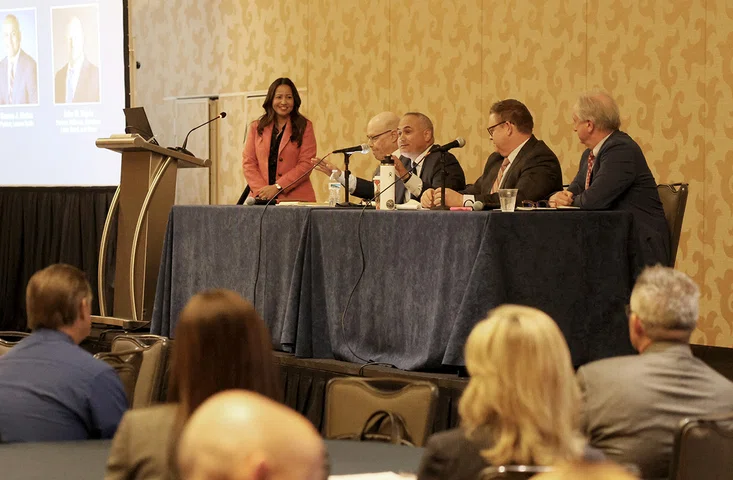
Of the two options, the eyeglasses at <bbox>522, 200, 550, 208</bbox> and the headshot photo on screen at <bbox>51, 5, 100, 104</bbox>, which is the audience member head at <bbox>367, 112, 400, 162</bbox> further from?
the headshot photo on screen at <bbox>51, 5, 100, 104</bbox>

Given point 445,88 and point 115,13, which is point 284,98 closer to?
point 445,88

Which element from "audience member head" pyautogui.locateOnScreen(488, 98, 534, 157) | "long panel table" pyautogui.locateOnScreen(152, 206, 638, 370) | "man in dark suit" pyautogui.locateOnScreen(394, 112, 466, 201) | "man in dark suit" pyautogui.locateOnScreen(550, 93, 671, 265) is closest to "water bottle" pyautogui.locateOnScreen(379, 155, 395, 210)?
"long panel table" pyautogui.locateOnScreen(152, 206, 638, 370)

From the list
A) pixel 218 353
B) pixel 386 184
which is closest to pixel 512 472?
pixel 218 353

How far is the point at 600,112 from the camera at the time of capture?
471 cm

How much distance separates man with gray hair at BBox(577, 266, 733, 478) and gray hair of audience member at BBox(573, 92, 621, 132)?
2313mm

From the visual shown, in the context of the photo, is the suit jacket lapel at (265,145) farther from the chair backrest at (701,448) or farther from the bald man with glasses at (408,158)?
the chair backrest at (701,448)

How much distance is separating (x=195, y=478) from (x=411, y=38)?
24.0 feet

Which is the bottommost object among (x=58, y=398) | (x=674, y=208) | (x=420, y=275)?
(x=58, y=398)

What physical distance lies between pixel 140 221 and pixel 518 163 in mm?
2460

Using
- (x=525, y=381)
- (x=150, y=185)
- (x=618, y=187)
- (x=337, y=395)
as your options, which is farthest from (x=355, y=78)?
(x=525, y=381)

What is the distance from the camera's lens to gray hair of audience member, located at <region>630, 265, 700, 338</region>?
2.49 meters

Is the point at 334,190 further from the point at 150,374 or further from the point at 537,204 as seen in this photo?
the point at 150,374

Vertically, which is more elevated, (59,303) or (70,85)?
(70,85)

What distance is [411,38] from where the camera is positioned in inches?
314
